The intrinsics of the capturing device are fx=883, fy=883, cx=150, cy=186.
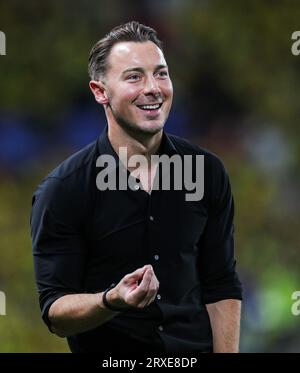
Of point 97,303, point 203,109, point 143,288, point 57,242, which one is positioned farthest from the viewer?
point 203,109

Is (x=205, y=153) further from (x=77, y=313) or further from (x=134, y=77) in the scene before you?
(x=77, y=313)

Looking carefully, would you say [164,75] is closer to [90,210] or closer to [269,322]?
[90,210]

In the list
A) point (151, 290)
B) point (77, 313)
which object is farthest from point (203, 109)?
point (151, 290)

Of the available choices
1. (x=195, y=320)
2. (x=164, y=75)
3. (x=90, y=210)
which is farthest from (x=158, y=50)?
(x=195, y=320)

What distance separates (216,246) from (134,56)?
42 cm

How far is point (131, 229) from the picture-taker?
1713mm

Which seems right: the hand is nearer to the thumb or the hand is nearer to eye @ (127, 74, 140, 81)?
the thumb

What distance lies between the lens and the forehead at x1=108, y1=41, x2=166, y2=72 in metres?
1.72

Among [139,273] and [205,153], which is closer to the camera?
[139,273]

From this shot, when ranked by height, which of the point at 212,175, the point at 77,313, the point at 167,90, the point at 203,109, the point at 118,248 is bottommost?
the point at 77,313

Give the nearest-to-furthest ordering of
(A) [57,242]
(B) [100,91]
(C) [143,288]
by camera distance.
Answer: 1. (C) [143,288]
2. (A) [57,242]
3. (B) [100,91]

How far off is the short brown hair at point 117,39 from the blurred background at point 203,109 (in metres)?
1.53

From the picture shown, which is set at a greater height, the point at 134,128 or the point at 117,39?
the point at 117,39

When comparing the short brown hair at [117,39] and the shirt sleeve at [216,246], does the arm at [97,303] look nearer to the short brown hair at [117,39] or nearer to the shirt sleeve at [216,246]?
the shirt sleeve at [216,246]
